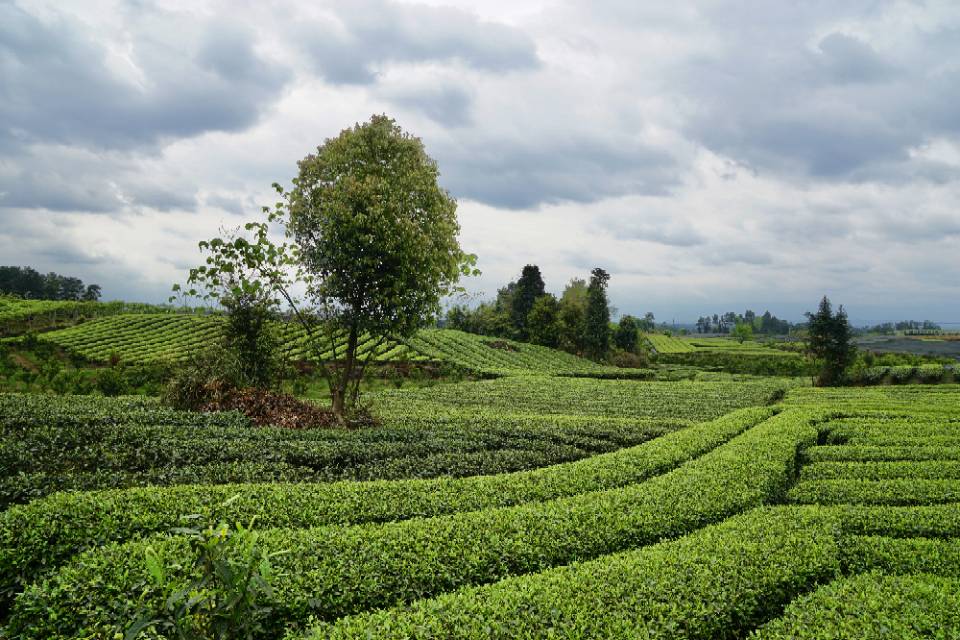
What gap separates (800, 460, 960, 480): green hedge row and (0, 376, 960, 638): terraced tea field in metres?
0.06

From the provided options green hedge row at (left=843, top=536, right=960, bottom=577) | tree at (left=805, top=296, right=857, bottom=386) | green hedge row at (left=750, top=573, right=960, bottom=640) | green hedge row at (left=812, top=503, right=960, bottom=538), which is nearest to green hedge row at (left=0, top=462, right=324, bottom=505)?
green hedge row at (left=750, top=573, right=960, bottom=640)

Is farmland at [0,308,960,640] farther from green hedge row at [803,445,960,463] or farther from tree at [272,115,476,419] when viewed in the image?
tree at [272,115,476,419]

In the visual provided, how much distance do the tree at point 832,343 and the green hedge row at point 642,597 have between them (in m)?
39.9

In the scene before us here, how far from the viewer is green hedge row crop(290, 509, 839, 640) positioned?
17.8 feet

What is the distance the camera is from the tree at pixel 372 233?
52.6 feet

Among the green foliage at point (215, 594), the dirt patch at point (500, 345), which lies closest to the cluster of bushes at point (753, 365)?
the dirt patch at point (500, 345)

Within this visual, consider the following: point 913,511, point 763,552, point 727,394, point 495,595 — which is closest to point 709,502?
point 763,552

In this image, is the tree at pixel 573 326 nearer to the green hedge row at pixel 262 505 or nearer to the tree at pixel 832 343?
the tree at pixel 832 343

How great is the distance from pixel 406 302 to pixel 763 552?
38.7ft

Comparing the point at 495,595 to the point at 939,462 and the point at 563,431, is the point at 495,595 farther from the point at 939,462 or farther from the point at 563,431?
the point at 939,462

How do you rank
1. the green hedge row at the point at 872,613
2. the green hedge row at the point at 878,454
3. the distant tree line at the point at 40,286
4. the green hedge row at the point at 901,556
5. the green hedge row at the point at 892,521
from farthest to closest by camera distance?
1. the distant tree line at the point at 40,286
2. the green hedge row at the point at 878,454
3. the green hedge row at the point at 892,521
4. the green hedge row at the point at 901,556
5. the green hedge row at the point at 872,613

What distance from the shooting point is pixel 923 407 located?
68.5 feet

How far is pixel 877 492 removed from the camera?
1145 cm

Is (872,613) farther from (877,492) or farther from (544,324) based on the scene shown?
(544,324)
